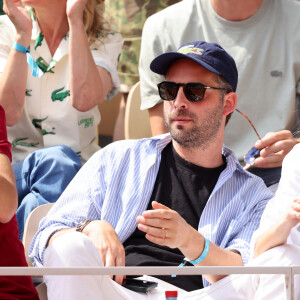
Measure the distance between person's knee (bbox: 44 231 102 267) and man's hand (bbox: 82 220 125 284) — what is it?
0.51 ft

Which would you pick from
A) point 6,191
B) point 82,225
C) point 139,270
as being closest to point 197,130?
point 82,225

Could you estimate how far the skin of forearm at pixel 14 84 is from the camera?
11.5ft

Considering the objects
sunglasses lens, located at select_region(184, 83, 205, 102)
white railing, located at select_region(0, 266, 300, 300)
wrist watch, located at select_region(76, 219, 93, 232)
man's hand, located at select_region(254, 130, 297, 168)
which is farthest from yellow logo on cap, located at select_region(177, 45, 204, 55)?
white railing, located at select_region(0, 266, 300, 300)

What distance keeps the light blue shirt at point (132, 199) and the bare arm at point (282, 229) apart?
0.83 ft

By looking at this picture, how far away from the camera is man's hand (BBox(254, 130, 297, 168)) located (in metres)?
3.31

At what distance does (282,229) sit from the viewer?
8.04 ft

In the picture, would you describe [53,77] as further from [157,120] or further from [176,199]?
[176,199]

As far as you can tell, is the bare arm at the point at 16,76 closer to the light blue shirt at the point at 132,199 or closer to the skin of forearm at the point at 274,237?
the light blue shirt at the point at 132,199

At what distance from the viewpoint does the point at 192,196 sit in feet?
9.70

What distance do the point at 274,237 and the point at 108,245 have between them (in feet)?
1.79

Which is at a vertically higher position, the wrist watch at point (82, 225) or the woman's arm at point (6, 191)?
the woman's arm at point (6, 191)

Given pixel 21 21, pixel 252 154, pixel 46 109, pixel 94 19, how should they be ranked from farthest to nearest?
pixel 94 19, pixel 46 109, pixel 21 21, pixel 252 154

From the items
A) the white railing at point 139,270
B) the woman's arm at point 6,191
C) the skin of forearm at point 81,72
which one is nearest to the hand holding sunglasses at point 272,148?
the skin of forearm at point 81,72

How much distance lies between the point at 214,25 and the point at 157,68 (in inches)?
30.4
